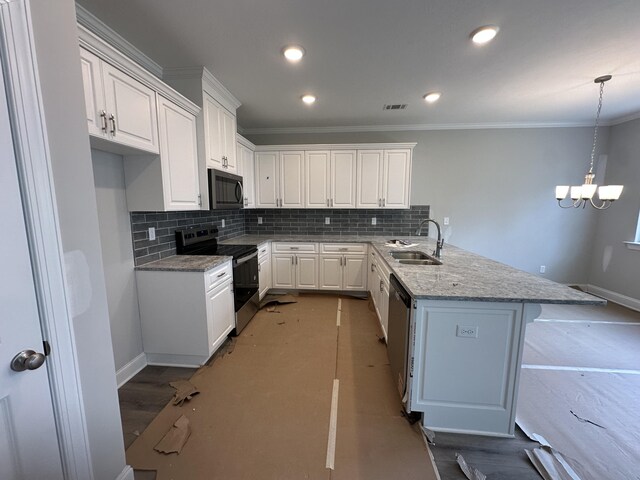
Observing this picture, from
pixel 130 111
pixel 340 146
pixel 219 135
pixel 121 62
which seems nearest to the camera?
pixel 121 62

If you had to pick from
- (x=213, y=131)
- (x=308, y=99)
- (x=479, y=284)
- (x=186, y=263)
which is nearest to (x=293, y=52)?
(x=308, y=99)

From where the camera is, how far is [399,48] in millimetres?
2043

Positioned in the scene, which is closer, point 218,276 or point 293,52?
point 293,52

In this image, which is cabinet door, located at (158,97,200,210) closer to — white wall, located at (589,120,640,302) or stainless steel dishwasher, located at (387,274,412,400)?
stainless steel dishwasher, located at (387,274,412,400)

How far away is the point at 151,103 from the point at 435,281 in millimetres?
2402

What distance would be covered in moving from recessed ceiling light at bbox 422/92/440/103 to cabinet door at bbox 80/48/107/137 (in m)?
2.97

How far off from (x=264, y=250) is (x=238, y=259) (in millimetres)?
1020

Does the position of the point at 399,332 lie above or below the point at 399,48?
below

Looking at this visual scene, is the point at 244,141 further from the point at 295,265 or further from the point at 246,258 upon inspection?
the point at 295,265

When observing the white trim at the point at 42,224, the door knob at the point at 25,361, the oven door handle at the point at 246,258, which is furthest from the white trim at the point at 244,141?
the door knob at the point at 25,361

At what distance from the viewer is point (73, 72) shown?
97 centimetres

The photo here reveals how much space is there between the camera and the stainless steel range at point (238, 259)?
2621mm

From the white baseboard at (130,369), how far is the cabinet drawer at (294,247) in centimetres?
207

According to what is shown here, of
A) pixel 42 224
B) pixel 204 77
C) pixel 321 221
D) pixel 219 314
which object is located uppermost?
pixel 204 77
